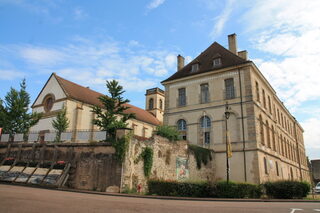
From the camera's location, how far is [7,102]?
25812mm

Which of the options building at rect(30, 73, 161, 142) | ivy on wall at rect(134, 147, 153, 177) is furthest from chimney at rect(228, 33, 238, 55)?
building at rect(30, 73, 161, 142)

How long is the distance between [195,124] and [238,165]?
6.26m

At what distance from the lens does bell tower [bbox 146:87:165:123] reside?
5262 cm

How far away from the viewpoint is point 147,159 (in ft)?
63.8

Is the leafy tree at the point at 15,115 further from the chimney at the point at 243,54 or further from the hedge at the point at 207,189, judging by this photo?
the chimney at the point at 243,54

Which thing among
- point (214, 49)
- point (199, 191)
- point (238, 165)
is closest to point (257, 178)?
point (238, 165)

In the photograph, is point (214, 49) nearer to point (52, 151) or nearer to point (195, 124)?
point (195, 124)

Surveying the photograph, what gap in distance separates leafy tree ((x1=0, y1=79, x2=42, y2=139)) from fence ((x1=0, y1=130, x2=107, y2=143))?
4.44 feet

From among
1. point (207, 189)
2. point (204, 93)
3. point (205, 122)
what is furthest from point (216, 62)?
point (207, 189)

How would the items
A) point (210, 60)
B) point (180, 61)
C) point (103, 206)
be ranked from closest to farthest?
point (103, 206) → point (210, 60) → point (180, 61)

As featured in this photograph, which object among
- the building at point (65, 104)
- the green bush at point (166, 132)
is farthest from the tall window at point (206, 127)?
the building at point (65, 104)

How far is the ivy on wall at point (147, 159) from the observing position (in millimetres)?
19234

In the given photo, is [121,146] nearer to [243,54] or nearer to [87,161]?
[87,161]

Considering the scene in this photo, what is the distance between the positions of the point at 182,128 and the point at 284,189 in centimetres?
1459
